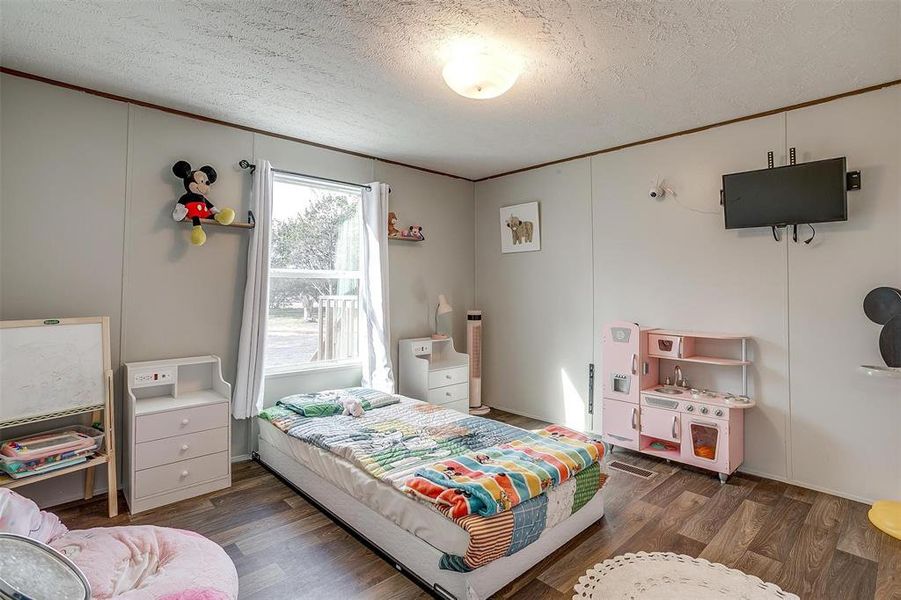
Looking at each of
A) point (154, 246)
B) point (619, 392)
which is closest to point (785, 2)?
point (619, 392)

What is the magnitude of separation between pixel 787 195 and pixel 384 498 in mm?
3089

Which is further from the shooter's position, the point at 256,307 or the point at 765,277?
the point at 256,307

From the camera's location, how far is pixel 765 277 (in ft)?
10.4

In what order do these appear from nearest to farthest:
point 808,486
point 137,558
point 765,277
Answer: point 137,558, point 808,486, point 765,277

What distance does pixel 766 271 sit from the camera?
3172 millimetres

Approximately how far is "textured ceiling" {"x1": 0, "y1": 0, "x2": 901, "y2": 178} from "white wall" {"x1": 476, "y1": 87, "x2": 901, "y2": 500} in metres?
0.32

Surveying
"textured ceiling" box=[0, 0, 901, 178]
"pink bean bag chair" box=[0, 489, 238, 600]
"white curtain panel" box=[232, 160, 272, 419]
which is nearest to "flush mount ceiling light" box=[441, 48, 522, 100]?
"textured ceiling" box=[0, 0, 901, 178]

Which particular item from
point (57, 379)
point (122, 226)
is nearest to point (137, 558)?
point (57, 379)

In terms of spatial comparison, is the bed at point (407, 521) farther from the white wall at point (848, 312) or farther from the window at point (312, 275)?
the white wall at point (848, 312)

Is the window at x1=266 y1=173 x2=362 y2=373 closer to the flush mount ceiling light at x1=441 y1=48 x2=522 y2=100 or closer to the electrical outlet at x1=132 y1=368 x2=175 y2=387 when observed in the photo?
the electrical outlet at x1=132 y1=368 x2=175 y2=387

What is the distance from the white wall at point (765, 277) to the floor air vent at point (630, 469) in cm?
66

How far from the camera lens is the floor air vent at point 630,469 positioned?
325 centimetres

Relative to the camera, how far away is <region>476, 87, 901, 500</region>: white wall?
9.13 feet

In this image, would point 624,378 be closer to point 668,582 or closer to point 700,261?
point 700,261
